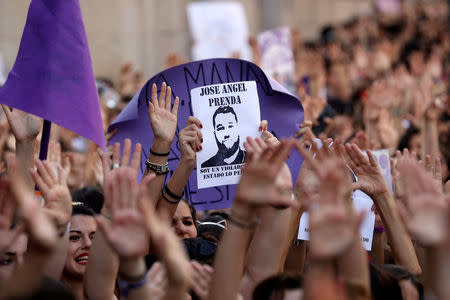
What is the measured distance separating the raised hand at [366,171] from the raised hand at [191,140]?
821 millimetres

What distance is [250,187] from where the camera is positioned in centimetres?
270

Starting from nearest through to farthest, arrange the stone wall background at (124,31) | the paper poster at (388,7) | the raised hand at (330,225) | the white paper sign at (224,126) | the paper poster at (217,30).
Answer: the raised hand at (330,225) → the white paper sign at (224,126) → the stone wall background at (124,31) → the paper poster at (217,30) → the paper poster at (388,7)

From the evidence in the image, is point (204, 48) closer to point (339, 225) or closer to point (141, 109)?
point (141, 109)

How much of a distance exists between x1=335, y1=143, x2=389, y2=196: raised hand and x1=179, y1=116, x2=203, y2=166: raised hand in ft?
2.69

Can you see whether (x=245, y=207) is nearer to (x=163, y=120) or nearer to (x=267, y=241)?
(x=267, y=241)

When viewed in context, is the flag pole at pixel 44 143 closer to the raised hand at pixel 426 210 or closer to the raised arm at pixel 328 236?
the raised arm at pixel 328 236

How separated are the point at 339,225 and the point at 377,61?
10.7 meters

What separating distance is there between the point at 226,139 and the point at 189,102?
0.38 m

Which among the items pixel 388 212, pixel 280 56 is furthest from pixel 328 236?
pixel 280 56

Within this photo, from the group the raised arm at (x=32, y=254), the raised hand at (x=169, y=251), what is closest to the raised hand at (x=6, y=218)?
the raised arm at (x=32, y=254)

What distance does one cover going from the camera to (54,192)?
2926 mm

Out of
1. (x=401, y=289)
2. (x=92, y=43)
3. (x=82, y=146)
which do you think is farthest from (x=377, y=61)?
(x=401, y=289)

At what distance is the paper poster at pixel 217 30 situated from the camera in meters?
9.60

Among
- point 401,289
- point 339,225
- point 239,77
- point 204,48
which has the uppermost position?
point 204,48
